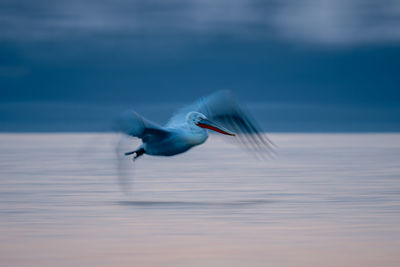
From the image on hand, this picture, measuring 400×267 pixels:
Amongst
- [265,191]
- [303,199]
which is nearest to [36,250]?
[303,199]

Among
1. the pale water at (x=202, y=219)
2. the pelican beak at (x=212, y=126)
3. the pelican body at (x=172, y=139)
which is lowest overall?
the pale water at (x=202, y=219)

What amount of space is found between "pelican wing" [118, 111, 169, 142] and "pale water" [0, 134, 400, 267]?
97 centimetres

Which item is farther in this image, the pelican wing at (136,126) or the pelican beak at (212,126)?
the pelican beak at (212,126)

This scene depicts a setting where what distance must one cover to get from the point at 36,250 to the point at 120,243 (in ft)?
2.80

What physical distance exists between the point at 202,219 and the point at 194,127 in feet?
8.39

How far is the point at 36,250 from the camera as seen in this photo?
7957mm

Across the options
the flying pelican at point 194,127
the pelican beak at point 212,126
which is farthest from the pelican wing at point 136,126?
the pelican beak at point 212,126

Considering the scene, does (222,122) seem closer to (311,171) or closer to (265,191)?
(265,191)

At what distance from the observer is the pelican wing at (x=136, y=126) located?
11.2 metres

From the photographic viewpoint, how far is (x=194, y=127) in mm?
12289

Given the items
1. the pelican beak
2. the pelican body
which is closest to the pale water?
the pelican body

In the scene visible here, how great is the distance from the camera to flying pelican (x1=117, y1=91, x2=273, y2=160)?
11453 mm

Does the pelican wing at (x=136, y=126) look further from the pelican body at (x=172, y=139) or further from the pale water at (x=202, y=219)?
the pale water at (x=202, y=219)

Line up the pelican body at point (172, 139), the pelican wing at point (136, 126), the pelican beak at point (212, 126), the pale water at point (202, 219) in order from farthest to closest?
the pelican beak at point (212, 126) < the pelican body at point (172, 139) < the pelican wing at point (136, 126) < the pale water at point (202, 219)
